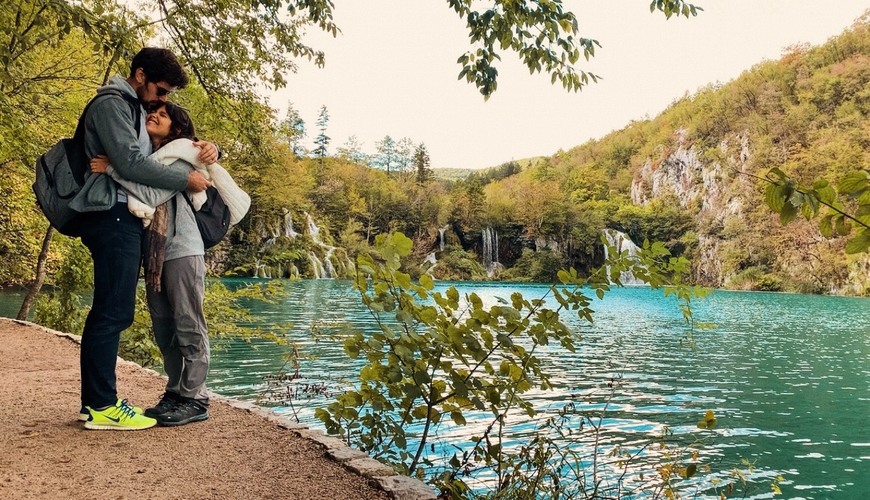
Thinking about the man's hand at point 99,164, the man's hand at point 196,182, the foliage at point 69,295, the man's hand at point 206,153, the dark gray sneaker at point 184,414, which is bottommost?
the dark gray sneaker at point 184,414

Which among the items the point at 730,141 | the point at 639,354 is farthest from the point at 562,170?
the point at 639,354

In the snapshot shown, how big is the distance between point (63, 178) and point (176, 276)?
0.69 metres

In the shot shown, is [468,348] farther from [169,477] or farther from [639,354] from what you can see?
[639,354]

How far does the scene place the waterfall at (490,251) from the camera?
58.5 meters

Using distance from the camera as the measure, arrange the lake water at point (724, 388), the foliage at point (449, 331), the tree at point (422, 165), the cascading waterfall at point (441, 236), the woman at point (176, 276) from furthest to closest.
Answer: the tree at point (422, 165), the cascading waterfall at point (441, 236), the lake water at point (724, 388), the woman at point (176, 276), the foliage at point (449, 331)

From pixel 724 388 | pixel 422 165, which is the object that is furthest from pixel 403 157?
pixel 724 388

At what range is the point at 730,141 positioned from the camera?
250 ft

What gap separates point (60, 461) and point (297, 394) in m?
5.00

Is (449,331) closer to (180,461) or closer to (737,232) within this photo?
(180,461)

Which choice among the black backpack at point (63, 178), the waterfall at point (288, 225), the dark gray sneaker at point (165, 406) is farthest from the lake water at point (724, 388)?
the waterfall at point (288, 225)

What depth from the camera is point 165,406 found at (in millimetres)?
3234

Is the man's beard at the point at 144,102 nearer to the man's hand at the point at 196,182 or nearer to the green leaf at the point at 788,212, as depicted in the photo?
the man's hand at the point at 196,182

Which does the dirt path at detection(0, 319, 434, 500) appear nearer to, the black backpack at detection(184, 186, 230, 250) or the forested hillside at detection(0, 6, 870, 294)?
the black backpack at detection(184, 186, 230, 250)

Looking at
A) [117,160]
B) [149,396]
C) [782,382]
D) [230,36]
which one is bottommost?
[782,382]
